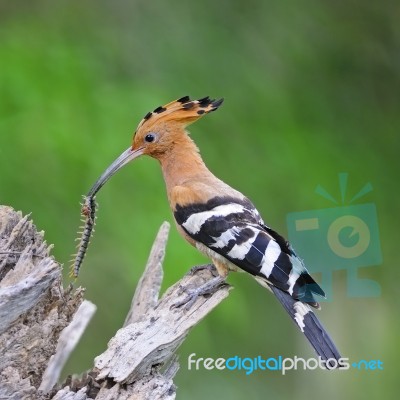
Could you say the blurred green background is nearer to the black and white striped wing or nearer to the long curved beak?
the long curved beak

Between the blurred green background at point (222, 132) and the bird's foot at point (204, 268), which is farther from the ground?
the blurred green background at point (222, 132)

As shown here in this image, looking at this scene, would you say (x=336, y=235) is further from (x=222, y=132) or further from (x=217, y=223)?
(x=217, y=223)

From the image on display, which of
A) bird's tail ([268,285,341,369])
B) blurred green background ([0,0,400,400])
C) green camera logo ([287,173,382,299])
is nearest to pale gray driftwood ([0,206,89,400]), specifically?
bird's tail ([268,285,341,369])

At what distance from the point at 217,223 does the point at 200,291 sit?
33 centimetres

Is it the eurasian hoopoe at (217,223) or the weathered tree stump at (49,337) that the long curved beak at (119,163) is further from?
the weathered tree stump at (49,337)

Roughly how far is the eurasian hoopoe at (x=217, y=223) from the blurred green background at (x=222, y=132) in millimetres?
407

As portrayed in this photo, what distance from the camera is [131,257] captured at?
4.27 metres

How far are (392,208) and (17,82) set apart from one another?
225 cm

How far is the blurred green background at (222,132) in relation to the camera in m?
4.15

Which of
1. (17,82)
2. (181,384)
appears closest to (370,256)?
(181,384)

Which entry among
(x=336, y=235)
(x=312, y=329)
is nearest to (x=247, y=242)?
(x=312, y=329)

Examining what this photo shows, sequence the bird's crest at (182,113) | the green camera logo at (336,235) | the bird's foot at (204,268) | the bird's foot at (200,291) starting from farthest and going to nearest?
the green camera logo at (336,235) → the bird's crest at (182,113) → the bird's foot at (204,268) → the bird's foot at (200,291)

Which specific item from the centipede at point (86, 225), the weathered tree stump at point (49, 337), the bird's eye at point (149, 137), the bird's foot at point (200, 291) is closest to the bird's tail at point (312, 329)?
the bird's foot at point (200, 291)

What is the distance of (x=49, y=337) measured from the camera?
290cm
